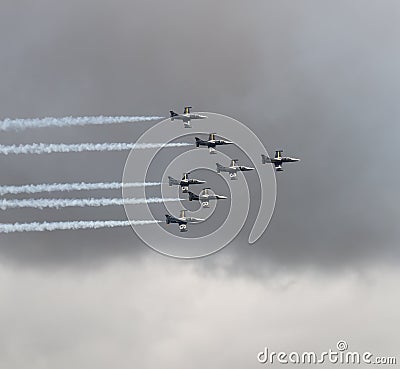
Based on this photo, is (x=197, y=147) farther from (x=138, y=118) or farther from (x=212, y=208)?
(x=138, y=118)

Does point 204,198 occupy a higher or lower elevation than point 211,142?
lower

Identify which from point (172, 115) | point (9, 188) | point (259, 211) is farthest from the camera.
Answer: point (259, 211)

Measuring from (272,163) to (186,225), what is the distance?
1425 centimetres

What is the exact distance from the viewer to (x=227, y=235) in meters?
150

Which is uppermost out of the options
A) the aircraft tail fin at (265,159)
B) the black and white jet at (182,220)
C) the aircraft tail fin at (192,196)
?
the aircraft tail fin at (265,159)

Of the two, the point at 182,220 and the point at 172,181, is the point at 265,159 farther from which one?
the point at 182,220

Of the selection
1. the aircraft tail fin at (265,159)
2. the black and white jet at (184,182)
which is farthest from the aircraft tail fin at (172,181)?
the aircraft tail fin at (265,159)

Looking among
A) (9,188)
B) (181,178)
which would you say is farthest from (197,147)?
(9,188)

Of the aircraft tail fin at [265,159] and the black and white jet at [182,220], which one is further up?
the aircraft tail fin at [265,159]

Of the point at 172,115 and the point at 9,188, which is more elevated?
the point at 172,115

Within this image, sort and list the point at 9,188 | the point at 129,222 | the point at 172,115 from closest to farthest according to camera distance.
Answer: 1. the point at 9,188
2. the point at 129,222
3. the point at 172,115

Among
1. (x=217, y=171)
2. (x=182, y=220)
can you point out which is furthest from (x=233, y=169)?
(x=182, y=220)

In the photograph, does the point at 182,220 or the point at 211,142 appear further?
the point at 182,220

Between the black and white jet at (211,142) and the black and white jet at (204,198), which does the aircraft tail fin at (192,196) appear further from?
the black and white jet at (211,142)
